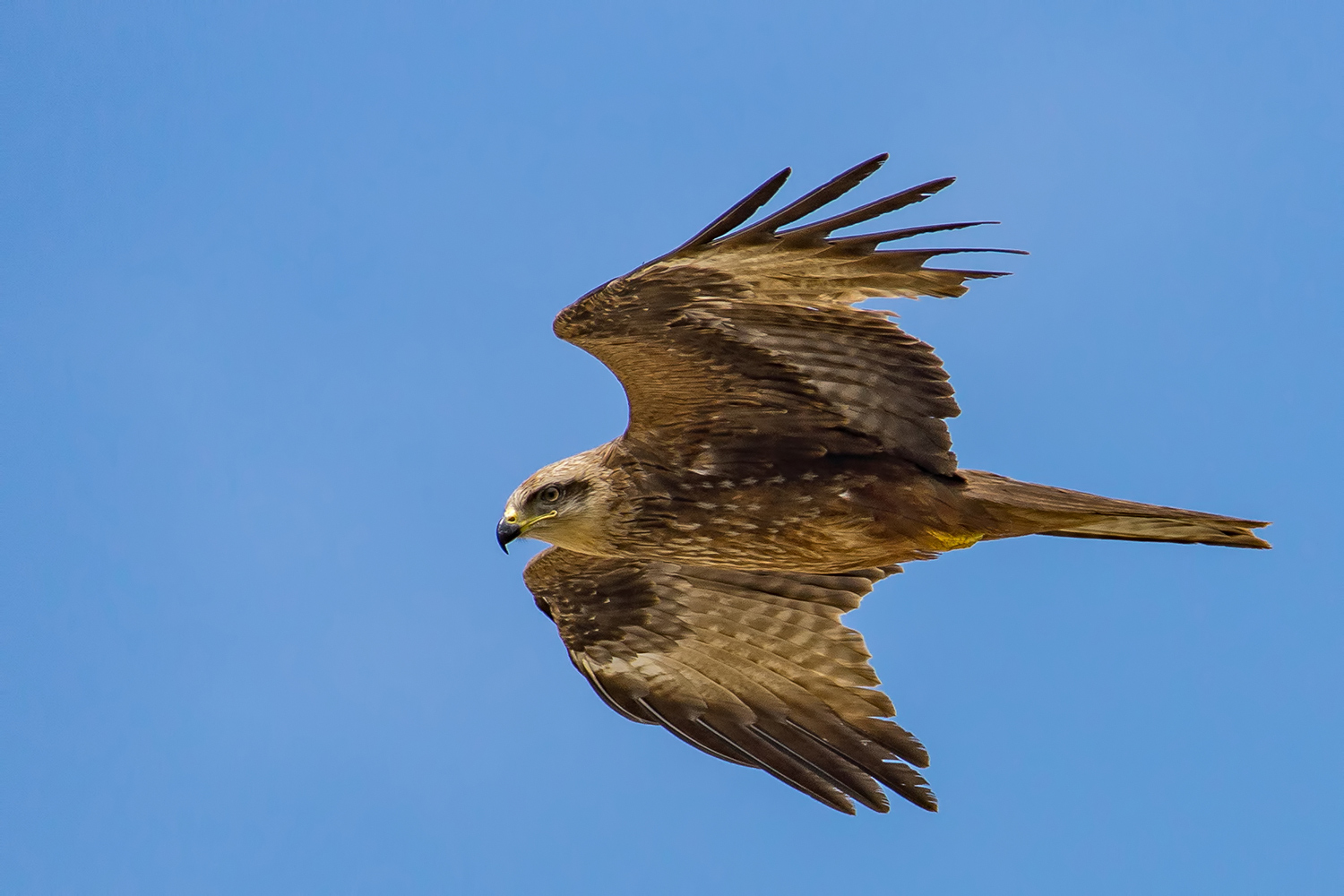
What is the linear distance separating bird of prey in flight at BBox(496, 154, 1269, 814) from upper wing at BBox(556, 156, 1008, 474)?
0.04ft

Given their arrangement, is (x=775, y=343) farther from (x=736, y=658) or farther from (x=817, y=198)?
(x=736, y=658)

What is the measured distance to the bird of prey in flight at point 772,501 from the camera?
7602 millimetres

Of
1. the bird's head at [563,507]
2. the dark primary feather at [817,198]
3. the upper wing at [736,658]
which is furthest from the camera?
the upper wing at [736,658]

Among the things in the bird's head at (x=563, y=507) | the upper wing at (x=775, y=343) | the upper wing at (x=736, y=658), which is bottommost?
the upper wing at (x=736, y=658)

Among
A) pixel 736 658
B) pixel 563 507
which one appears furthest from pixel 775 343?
pixel 736 658

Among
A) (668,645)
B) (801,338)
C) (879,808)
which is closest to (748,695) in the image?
(668,645)

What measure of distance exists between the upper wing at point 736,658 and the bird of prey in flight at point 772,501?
14mm

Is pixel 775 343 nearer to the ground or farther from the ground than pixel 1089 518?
farther from the ground

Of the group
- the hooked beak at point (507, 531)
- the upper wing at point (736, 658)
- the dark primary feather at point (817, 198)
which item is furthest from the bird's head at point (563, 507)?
the dark primary feather at point (817, 198)

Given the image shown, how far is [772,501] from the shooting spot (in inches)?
332

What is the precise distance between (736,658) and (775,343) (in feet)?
8.14

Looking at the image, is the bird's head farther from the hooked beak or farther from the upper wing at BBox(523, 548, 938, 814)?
the upper wing at BBox(523, 548, 938, 814)

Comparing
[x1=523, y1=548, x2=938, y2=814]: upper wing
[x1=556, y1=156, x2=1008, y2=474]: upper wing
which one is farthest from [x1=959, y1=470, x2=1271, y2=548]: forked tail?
[x1=523, y1=548, x2=938, y2=814]: upper wing

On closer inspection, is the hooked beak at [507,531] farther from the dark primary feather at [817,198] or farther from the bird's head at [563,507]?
the dark primary feather at [817,198]
